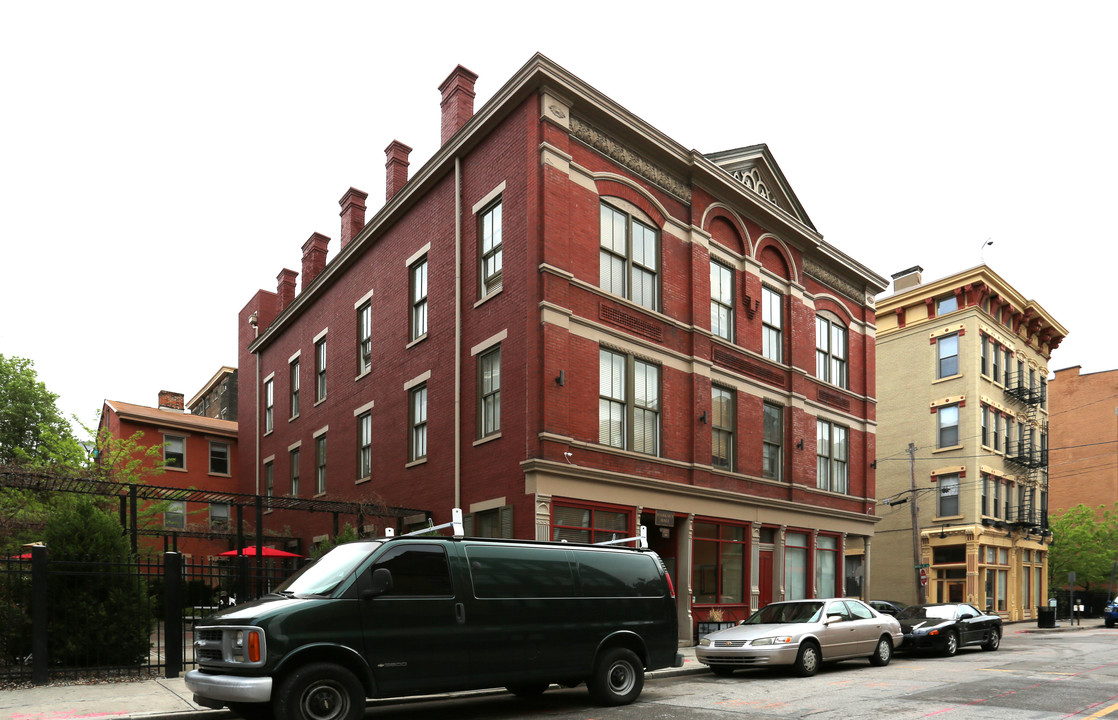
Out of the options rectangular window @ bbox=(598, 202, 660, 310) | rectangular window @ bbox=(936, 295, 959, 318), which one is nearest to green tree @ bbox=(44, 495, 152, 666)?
rectangular window @ bbox=(598, 202, 660, 310)

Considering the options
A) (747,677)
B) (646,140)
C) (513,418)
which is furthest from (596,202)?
(747,677)

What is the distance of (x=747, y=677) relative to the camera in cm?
1659

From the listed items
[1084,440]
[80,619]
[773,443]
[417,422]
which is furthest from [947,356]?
[80,619]

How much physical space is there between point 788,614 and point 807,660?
4.83ft

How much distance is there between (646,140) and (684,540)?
9.87 m

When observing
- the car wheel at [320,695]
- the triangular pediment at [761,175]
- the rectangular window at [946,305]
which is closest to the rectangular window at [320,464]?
the triangular pediment at [761,175]

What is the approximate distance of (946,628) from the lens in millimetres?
21875

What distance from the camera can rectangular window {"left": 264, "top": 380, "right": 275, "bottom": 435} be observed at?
3691cm

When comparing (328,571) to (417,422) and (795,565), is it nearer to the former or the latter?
(417,422)

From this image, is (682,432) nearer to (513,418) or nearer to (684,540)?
(684,540)

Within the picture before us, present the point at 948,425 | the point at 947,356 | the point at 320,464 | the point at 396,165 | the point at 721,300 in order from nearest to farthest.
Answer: the point at 721,300 < the point at 396,165 < the point at 320,464 < the point at 948,425 < the point at 947,356

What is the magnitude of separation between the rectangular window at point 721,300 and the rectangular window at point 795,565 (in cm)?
644

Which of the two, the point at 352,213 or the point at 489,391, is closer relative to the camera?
the point at 489,391

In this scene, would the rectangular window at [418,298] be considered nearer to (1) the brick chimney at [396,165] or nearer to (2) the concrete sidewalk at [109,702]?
(1) the brick chimney at [396,165]
